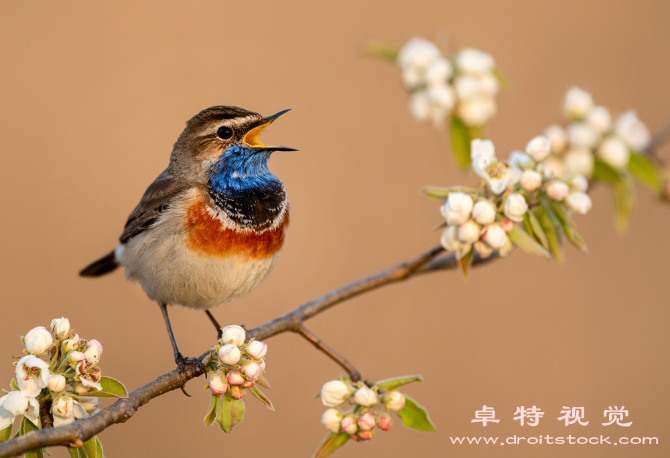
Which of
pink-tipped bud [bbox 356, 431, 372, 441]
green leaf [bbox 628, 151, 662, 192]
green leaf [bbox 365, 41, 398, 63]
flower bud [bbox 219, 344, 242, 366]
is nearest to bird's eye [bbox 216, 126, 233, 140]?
green leaf [bbox 365, 41, 398, 63]

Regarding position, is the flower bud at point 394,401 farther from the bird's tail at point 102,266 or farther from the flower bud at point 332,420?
the bird's tail at point 102,266

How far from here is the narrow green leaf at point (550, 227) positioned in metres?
2.87

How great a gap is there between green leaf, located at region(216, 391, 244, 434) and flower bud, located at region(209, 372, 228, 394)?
2.0 inches

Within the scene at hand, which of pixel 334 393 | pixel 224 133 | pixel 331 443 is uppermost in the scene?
pixel 224 133

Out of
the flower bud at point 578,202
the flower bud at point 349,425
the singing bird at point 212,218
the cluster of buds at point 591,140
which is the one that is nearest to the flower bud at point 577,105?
the cluster of buds at point 591,140

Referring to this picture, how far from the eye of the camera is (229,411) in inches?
108

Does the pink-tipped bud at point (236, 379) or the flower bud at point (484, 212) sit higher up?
the flower bud at point (484, 212)

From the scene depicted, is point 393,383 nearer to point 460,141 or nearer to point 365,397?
point 365,397

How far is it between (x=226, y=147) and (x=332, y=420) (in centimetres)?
230

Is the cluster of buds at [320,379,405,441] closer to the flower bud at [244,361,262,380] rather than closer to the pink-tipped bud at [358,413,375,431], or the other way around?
the pink-tipped bud at [358,413,375,431]

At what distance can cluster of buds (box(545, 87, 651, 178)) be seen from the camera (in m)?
3.26

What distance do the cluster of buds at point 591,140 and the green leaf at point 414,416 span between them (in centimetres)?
138

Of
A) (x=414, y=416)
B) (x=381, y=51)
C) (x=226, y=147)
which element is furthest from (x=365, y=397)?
(x=226, y=147)

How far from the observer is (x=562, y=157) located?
11.0 feet
